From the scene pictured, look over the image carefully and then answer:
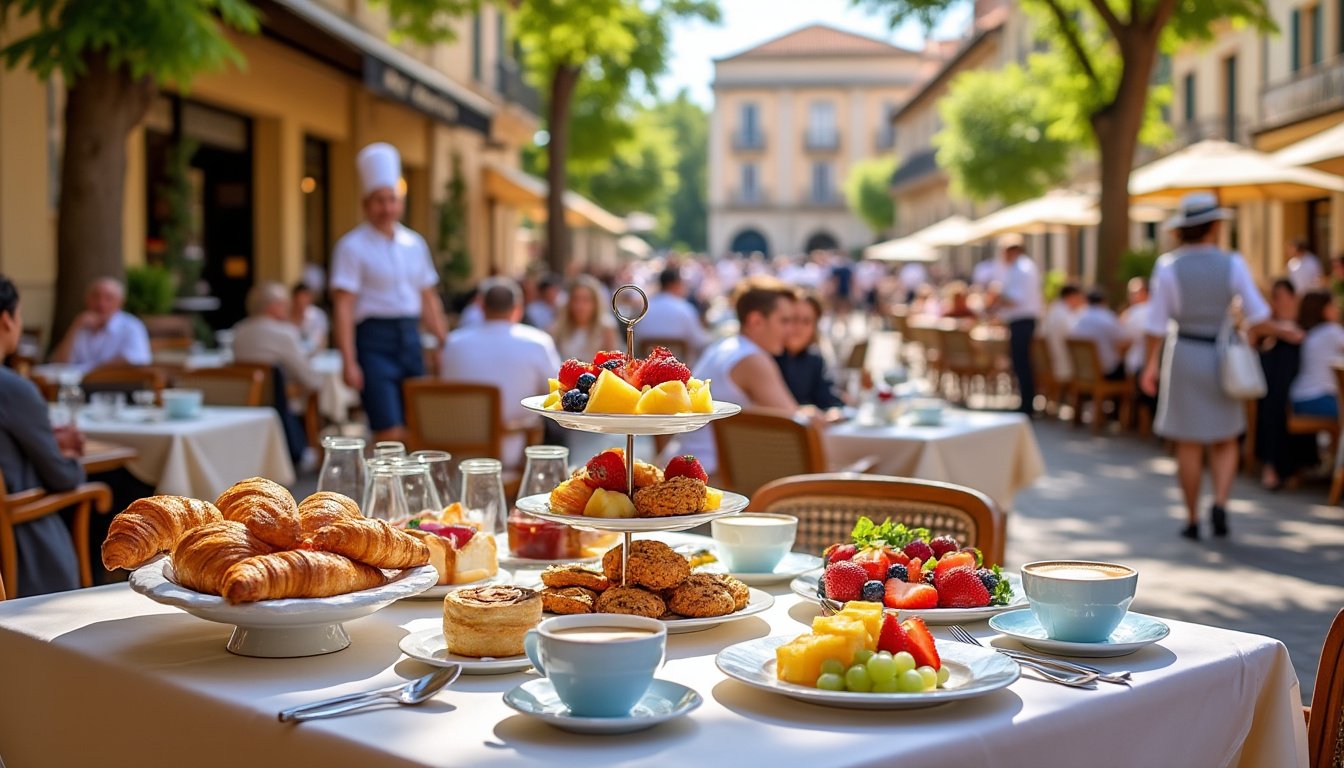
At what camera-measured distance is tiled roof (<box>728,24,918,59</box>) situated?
265 ft

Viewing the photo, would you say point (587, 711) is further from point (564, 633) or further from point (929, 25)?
point (929, 25)

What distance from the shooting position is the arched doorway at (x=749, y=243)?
86.7 metres

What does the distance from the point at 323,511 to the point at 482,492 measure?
762 millimetres

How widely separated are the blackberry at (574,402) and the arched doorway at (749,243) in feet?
276

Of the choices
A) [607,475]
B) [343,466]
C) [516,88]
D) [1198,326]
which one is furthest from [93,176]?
[516,88]

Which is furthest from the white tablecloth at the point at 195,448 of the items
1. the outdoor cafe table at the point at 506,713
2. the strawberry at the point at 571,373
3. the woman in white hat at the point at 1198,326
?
the woman in white hat at the point at 1198,326

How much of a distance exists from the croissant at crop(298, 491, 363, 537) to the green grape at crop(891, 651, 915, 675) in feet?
2.80

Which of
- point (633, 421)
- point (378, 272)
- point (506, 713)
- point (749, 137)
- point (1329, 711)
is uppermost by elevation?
point (749, 137)

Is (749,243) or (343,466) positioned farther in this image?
(749,243)

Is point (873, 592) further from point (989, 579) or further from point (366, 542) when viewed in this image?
Answer: point (366, 542)

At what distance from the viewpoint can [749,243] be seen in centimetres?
8738

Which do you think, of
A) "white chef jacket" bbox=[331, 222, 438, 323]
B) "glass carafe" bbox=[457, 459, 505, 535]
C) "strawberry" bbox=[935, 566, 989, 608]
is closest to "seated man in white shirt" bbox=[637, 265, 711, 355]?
"white chef jacket" bbox=[331, 222, 438, 323]

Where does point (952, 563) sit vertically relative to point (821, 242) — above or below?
below

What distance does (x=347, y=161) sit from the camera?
20.9 meters
